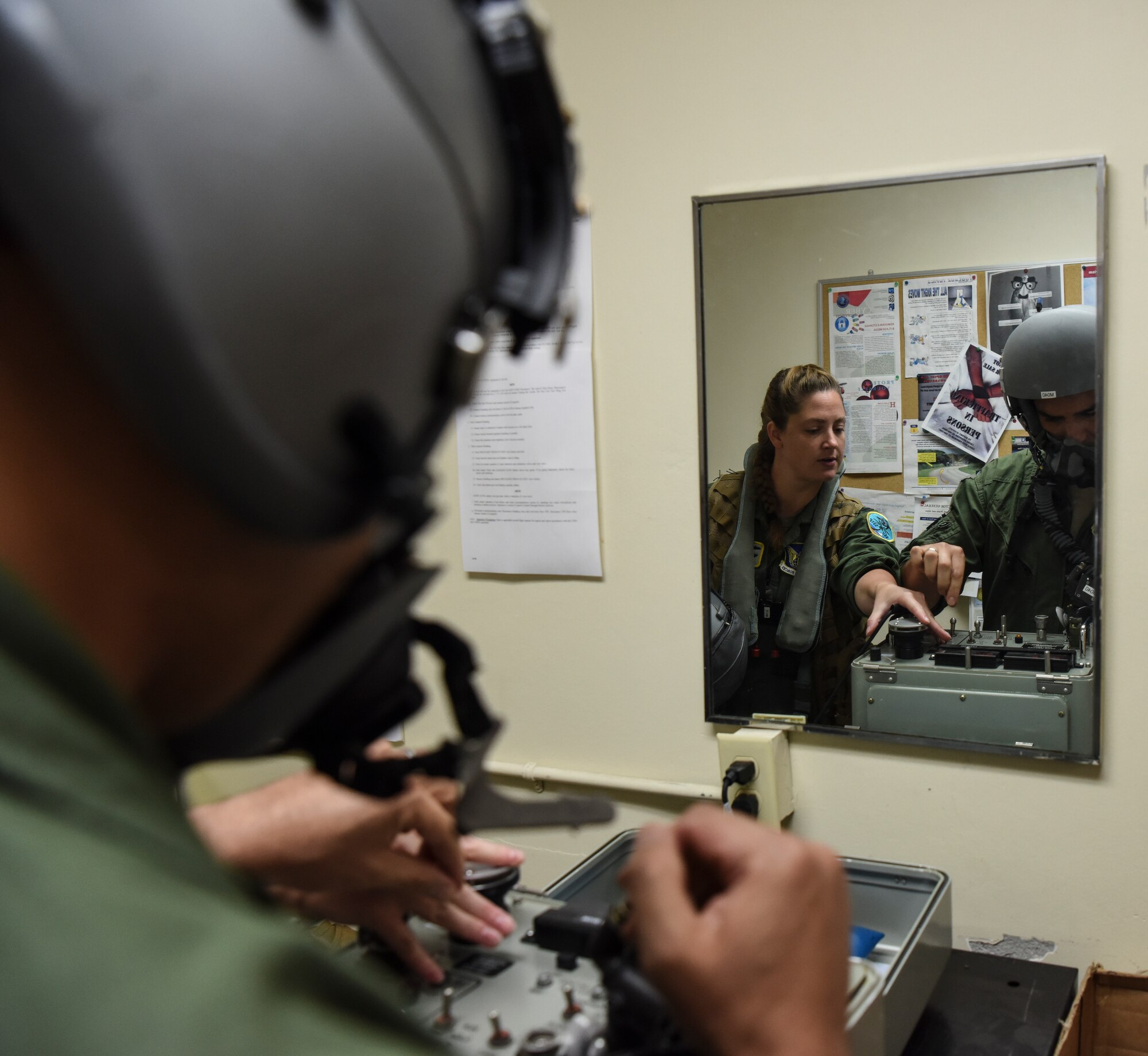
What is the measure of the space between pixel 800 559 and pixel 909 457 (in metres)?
0.23

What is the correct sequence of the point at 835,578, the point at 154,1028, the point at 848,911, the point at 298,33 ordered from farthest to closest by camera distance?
1. the point at 835,578
2. the point at 848,911
3. the point at 298,33
4. the point at 154,1028

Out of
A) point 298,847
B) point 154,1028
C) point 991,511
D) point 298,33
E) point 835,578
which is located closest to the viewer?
point 154,1028

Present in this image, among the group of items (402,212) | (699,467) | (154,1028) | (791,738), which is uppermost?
(402,212)

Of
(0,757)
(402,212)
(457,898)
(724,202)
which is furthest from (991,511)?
(0,757)

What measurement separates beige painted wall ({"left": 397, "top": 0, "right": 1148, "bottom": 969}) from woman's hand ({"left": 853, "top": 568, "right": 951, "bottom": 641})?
0.20m

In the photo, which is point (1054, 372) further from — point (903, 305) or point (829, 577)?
point (829, 577)

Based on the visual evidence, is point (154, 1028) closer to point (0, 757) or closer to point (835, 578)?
point (0, 757)

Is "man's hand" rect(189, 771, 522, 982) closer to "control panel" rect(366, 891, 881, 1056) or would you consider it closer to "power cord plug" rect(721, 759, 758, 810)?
"control panel" rect(366, 891, 881, 1056)

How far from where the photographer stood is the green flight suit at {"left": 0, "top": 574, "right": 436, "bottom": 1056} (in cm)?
25

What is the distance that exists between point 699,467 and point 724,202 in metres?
0.43

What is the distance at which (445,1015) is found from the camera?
0.70m

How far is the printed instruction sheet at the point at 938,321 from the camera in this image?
1.42m

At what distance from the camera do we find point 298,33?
36 cm

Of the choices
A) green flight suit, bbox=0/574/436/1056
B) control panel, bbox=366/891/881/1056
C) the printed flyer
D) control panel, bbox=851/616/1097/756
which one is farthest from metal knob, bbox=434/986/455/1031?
the printed flyer
